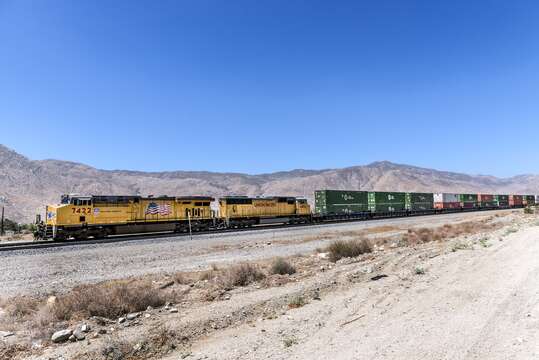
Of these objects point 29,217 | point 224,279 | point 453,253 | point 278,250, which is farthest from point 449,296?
point 29,217

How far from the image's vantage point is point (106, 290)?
33.8 ft

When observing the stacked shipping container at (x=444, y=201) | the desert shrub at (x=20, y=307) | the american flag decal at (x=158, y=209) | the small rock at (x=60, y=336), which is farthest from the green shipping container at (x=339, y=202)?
the small rock at (x=60, y=336)

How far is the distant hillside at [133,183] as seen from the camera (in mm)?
88231

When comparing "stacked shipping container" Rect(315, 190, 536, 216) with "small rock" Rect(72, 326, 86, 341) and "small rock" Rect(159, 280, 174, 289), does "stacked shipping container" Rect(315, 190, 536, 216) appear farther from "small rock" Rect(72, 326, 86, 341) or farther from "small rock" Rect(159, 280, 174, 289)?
"small rock" Rect(72, 326, 86, 341)

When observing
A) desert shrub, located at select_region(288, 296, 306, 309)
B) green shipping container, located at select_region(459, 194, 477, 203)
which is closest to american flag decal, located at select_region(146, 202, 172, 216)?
desert shrub, located at select_region(288, 296, 306, 309)

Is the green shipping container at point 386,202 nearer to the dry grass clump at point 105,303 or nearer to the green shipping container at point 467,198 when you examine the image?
the green shipping container at point 467,198

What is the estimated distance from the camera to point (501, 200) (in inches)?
3332

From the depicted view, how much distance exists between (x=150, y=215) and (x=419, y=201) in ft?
160

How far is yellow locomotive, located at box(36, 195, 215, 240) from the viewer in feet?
87.2

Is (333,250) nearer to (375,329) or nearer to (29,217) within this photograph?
(375,329)

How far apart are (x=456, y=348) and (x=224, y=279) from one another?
7.91m

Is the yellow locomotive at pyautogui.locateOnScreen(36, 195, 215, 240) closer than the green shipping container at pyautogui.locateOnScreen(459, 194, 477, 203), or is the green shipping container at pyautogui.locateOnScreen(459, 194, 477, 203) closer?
the yellow locomotive at pyautogui.locateOnScreen(36, 195, 215, 240)

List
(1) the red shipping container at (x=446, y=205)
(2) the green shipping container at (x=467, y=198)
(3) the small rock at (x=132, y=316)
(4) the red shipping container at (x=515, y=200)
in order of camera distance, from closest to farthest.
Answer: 1. (3) the small rock at (x=132, y=316)
2. (1) the red shipping container at (x=446, y=205)
3. (2) the green shipping container at (x=467, y=198)
4. (4) the red shipping container at (x=515, y=200)

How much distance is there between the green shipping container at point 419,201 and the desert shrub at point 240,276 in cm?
5423
